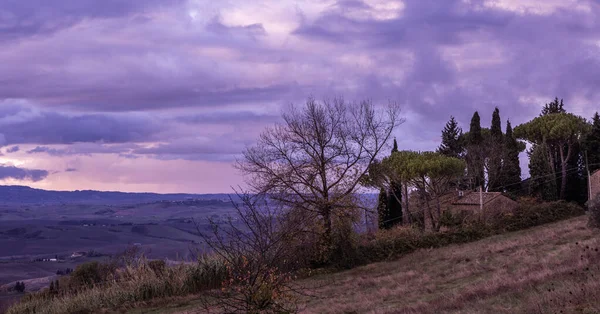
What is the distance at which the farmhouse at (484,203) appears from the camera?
135ft

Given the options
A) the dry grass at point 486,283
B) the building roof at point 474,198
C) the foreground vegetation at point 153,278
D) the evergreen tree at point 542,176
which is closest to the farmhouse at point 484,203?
the building roof at point 474,198

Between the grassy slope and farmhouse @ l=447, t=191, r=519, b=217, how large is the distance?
45.3 feet


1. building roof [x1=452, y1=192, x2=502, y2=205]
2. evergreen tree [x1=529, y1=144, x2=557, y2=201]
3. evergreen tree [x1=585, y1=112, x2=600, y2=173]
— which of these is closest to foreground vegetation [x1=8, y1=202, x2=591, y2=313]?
building roof [x1=452, y1=192, x2=502, y2=205]

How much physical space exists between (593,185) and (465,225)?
17606mm

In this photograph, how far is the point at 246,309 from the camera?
11.3 m

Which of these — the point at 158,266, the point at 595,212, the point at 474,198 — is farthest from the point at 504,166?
the point at 158,266

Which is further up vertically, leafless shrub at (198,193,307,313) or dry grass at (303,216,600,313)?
leafless shrub at (198,193,307,313)

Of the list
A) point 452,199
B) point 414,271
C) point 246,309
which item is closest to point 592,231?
point 414,271

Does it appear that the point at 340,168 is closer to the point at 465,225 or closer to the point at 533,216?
the point at 465,225

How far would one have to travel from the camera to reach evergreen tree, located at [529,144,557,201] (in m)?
51.0

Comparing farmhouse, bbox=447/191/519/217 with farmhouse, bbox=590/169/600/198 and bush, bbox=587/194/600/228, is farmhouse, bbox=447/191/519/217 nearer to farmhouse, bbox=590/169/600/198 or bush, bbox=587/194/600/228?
farmhouse, bbox=590/169/600/198

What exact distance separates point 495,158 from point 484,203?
492 inches

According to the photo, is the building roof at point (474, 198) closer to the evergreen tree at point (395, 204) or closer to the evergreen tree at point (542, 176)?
the evergreen tree at point (395, 204)

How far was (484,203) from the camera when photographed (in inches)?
1699
